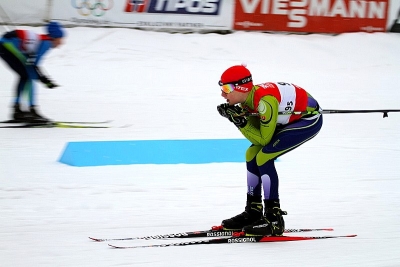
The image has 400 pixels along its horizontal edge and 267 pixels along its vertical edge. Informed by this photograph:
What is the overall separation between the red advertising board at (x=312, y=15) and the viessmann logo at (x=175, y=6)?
2.14ft

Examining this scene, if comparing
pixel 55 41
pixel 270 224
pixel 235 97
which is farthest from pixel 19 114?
Answer: pixel 270 224

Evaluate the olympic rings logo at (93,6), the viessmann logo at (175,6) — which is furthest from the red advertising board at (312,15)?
the olympic rings logo at (93,6)

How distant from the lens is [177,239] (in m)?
4.52

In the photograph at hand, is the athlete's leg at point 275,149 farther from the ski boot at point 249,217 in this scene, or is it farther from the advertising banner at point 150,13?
the advertising banner at point 150,13

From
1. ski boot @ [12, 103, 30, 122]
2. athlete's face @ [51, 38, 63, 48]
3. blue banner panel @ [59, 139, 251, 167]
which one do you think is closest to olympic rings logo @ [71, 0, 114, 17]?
athlete's face @ [51, 38, 63, 48]

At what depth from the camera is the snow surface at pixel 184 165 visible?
441cm

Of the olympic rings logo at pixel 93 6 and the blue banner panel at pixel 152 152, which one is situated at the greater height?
the olympic rings logo at pixel 93 6

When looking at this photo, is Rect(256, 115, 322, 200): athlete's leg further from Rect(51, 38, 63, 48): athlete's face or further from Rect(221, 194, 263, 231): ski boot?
Rect(51, 38, 63, 48): athlete's face

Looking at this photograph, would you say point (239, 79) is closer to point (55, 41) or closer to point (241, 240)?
point (241, 240)

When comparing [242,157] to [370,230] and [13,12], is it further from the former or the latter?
[13,12]

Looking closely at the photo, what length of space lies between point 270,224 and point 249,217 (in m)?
0.27

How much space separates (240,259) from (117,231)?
1102mm

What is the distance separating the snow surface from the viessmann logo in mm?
555

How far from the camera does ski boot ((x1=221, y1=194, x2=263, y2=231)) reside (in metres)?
4.71
